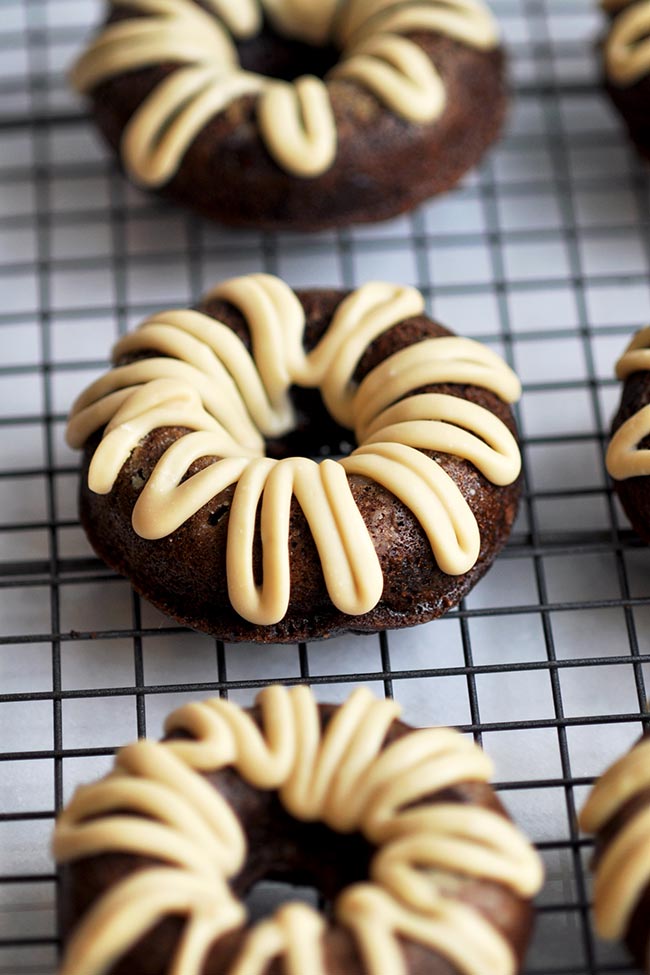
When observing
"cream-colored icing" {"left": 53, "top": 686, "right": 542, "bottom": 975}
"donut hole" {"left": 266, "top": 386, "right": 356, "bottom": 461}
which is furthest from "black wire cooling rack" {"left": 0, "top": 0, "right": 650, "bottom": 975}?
"donut hole" {"left": 266, "top": 386, "right": 356, "bottom": 461}

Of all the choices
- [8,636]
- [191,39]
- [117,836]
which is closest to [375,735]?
[117,836]

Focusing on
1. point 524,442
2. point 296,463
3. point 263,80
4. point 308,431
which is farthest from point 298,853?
point 263,80

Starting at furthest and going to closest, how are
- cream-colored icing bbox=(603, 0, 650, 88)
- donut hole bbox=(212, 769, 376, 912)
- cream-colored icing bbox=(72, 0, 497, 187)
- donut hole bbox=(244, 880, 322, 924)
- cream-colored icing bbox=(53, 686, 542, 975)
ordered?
cream-colored icing bbox=(603, 0, 650, 88) < cream-colored icing bbox=(72, 0, 497, 187) < donut hole bbox=(244, 880, 322, 924) < donut hole bbox=(212, 769, 376, 912) < cream-colored icing bbox=(53, 686, 542, 975)

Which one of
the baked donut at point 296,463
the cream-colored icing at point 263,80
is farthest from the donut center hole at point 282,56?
the baked donut at point 296,463

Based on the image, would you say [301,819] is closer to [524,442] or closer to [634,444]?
[634,444]

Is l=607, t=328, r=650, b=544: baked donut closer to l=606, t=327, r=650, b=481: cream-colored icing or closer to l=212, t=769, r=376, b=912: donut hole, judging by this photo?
l=606, t=327, r=650, b=481: cream-colored icing
